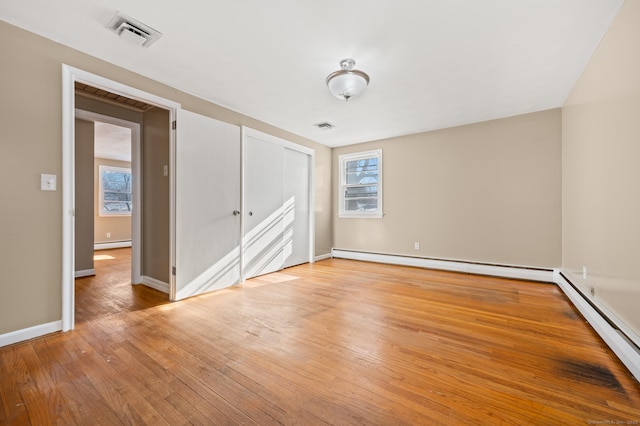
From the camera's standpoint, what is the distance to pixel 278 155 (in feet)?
14.8

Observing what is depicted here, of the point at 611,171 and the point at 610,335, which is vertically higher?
the point at 611,171

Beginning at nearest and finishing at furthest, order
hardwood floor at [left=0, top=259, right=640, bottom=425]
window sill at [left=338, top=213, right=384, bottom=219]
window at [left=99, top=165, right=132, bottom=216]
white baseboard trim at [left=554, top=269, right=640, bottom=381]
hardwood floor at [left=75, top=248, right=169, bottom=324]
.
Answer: hardwood floor at [left=0, top=259, right=640, bottom=425], white baseboard trim at [left=554, top=269, right=640, bottom=381], hardwood floor at [left=75, top=248, right=169, bottom=324], window sill at [left=338, top=213, right=384, bottom=219], window at [left=99, top=165, right=132, bottom=216]

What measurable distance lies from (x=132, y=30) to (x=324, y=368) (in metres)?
2.93

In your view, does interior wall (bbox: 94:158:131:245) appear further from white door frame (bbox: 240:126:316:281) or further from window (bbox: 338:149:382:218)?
window (bbox: 338:149:382:218)

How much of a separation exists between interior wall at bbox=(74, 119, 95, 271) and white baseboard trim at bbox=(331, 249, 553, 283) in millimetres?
4467

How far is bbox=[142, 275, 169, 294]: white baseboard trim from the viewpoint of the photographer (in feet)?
11.2

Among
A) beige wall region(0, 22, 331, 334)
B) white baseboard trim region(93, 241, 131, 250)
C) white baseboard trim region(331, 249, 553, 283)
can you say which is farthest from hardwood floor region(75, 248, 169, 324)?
white baseboard trim region(331, 249, 553, 283)

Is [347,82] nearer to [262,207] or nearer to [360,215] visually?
[262,207]

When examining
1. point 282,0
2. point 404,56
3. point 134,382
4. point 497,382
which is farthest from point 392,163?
point 134,382

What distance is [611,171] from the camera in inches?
83.9

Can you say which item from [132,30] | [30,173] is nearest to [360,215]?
[132,30]

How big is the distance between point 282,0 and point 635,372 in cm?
326

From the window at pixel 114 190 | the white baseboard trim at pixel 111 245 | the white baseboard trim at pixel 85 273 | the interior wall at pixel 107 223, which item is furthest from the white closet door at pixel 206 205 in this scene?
the window at pixel 114 190

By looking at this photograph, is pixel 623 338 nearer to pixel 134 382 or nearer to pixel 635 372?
pixel 635 372
